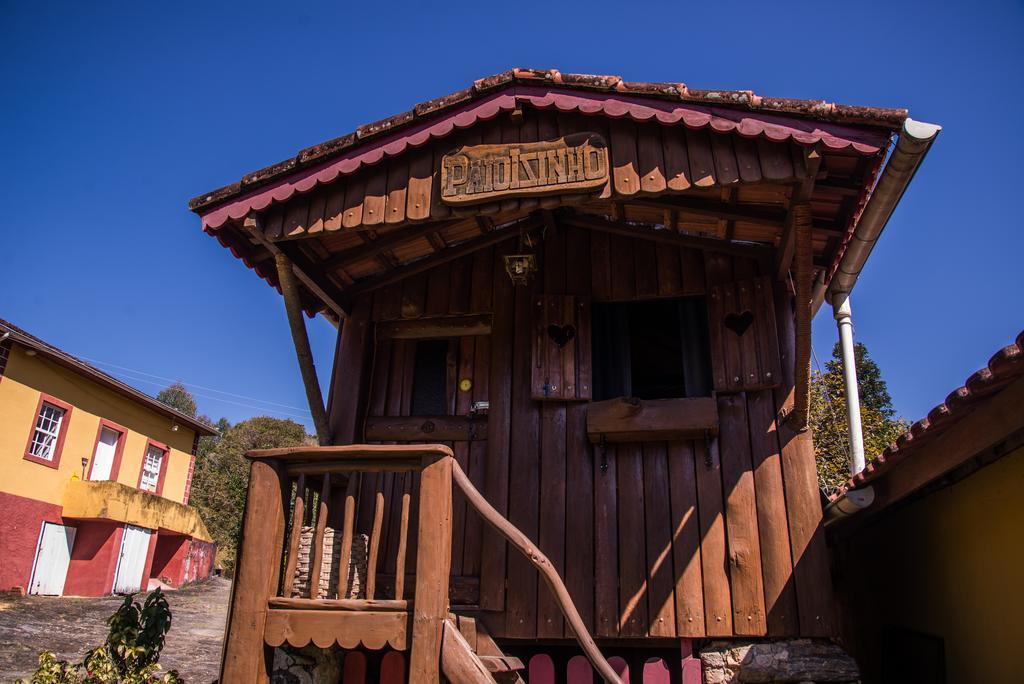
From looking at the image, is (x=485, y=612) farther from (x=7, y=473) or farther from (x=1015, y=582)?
(x=7, y=473)

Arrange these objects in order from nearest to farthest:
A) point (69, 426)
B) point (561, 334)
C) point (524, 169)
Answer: point (524, 169)
point (561, 334)
point (69, 426)

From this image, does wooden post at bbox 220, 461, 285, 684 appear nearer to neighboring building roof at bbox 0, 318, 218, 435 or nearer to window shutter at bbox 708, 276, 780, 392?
window shutter at bbox 708, 276, 780, 392

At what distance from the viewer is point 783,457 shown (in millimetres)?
5488

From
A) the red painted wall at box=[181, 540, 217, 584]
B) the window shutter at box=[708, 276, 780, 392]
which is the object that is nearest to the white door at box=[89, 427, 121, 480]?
the red painted wall at box=[181, 540, 217, 584]

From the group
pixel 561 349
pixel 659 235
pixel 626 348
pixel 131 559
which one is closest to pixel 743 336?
pixel 626 348

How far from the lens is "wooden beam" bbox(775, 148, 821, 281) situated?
15.2 ft

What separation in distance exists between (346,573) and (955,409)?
11.2 feet

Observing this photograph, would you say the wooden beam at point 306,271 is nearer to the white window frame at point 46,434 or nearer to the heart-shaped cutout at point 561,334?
the heart-shaped cutout at point 561,334

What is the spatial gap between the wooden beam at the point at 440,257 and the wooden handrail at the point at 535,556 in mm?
2866

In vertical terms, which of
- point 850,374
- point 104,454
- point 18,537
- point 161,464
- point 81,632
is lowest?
point 81,632

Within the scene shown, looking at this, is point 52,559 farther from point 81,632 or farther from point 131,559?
point 81,632

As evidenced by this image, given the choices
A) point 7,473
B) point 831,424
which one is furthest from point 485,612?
point 7,473

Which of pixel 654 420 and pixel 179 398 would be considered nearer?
pixel 654 420

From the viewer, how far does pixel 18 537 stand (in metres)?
16.6
